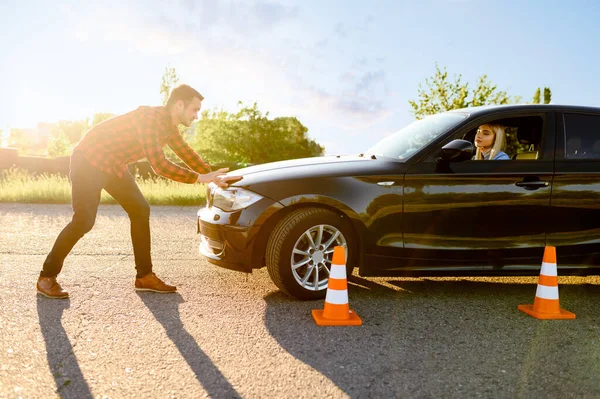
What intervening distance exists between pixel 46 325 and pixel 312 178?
2317 mm

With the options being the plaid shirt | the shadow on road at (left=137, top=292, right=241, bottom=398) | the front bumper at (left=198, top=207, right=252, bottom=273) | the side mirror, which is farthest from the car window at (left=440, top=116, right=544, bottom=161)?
the shadow on road at (left=137, top=292, right=241, bottom=398)

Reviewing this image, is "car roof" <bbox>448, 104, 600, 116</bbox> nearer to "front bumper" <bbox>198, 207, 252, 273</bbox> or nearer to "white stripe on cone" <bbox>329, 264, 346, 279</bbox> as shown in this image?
"white stripe on cone" <bbox>329, 264, 346, 279</bbox>

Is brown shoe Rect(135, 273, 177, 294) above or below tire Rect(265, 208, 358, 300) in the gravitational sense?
below

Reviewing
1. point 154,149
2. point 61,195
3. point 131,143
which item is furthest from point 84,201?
point 61,195

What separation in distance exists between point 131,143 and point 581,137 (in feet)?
13.3

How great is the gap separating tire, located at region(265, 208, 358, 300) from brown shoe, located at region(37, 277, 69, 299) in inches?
70.2

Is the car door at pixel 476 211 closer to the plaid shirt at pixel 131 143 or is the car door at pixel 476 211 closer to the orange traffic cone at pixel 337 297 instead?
the orange traffic cone at pixel 337 297

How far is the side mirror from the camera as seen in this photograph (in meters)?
4.94

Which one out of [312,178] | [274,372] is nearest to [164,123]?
[312,178]

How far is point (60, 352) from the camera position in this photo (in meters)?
3.74

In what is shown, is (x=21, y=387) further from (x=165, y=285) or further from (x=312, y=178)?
(x=312, y=178)

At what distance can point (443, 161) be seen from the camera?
5.08 metres

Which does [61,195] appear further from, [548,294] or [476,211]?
[548,294]

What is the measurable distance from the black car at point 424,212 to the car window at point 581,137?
0.04ft
